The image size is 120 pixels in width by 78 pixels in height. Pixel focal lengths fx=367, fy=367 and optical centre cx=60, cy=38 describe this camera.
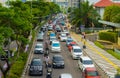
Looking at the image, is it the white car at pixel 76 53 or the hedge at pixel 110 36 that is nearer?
the white car at pixel 76 53

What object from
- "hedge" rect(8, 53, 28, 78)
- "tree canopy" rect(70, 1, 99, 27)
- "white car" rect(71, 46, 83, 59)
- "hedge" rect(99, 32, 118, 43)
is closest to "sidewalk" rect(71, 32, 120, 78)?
"white car" rect(71, 46, 83, 59)

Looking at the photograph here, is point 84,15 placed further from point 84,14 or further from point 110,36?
point 110,36

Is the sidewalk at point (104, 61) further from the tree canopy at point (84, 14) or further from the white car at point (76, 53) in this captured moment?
the tree canopy at point (84, 14)

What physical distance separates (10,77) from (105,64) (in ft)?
51.5

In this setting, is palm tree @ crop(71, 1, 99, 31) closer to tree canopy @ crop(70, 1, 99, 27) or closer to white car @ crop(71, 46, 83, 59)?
tree canopy @ crop(70, 1, 99, 27)

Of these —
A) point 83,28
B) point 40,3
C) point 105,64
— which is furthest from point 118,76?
point 40,3

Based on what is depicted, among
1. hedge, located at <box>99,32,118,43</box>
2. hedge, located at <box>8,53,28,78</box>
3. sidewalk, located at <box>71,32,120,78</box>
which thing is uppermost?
hedge, located at <box>8,53,28,78</box>

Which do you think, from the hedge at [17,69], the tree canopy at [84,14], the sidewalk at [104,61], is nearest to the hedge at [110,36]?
the sidewalk at [104,61]

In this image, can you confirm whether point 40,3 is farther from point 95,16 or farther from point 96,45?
point 96,45

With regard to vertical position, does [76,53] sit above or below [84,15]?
below

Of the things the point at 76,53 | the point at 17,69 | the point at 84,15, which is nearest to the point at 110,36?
the point at 84,15

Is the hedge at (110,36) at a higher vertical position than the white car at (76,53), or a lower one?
lower

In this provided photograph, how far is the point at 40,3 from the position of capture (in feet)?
333

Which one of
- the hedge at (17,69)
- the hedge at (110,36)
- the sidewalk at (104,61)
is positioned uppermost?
the hedge at (17,69)
